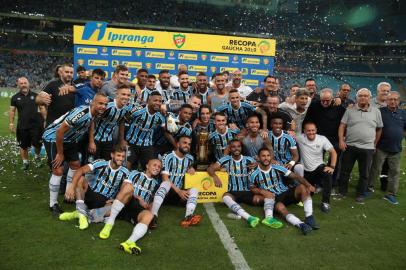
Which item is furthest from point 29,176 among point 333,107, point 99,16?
point 99,16

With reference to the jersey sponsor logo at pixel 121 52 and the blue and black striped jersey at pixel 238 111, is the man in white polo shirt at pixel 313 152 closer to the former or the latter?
the blue and black striped jersey at pixel 238 111

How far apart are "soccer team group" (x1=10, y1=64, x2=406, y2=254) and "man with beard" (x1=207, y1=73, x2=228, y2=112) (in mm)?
21

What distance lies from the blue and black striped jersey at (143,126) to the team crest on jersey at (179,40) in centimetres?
1060

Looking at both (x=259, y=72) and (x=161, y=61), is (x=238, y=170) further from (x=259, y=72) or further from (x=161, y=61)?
(x=259, y=72)

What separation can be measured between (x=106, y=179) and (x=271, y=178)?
2539 millimetres

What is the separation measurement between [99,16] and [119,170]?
3557cm

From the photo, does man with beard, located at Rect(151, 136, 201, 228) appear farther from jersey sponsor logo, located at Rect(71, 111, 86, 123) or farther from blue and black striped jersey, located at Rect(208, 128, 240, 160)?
jersey sponsor logo, located at Rect(71, 111, 86, 123)

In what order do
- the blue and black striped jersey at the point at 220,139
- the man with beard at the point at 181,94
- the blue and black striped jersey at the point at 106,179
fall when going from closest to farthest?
the blue and black striped jersey at the point at 106,179 < the blue and black striped jersey at the point at 220,139 < the man with beard at the point at 181,94

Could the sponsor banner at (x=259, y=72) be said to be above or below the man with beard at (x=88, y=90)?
above

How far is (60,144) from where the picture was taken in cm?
468

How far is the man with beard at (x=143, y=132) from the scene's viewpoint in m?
5.80

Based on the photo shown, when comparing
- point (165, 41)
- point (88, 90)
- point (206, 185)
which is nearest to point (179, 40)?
point (165, 41)

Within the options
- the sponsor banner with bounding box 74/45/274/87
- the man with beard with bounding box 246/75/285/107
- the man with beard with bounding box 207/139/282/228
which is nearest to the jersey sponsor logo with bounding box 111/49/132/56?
the sponsor banner with bounding box 74/45/274/87

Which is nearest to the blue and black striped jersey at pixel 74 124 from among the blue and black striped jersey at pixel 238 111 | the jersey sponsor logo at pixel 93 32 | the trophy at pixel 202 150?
the trophy at pixel 202 150
